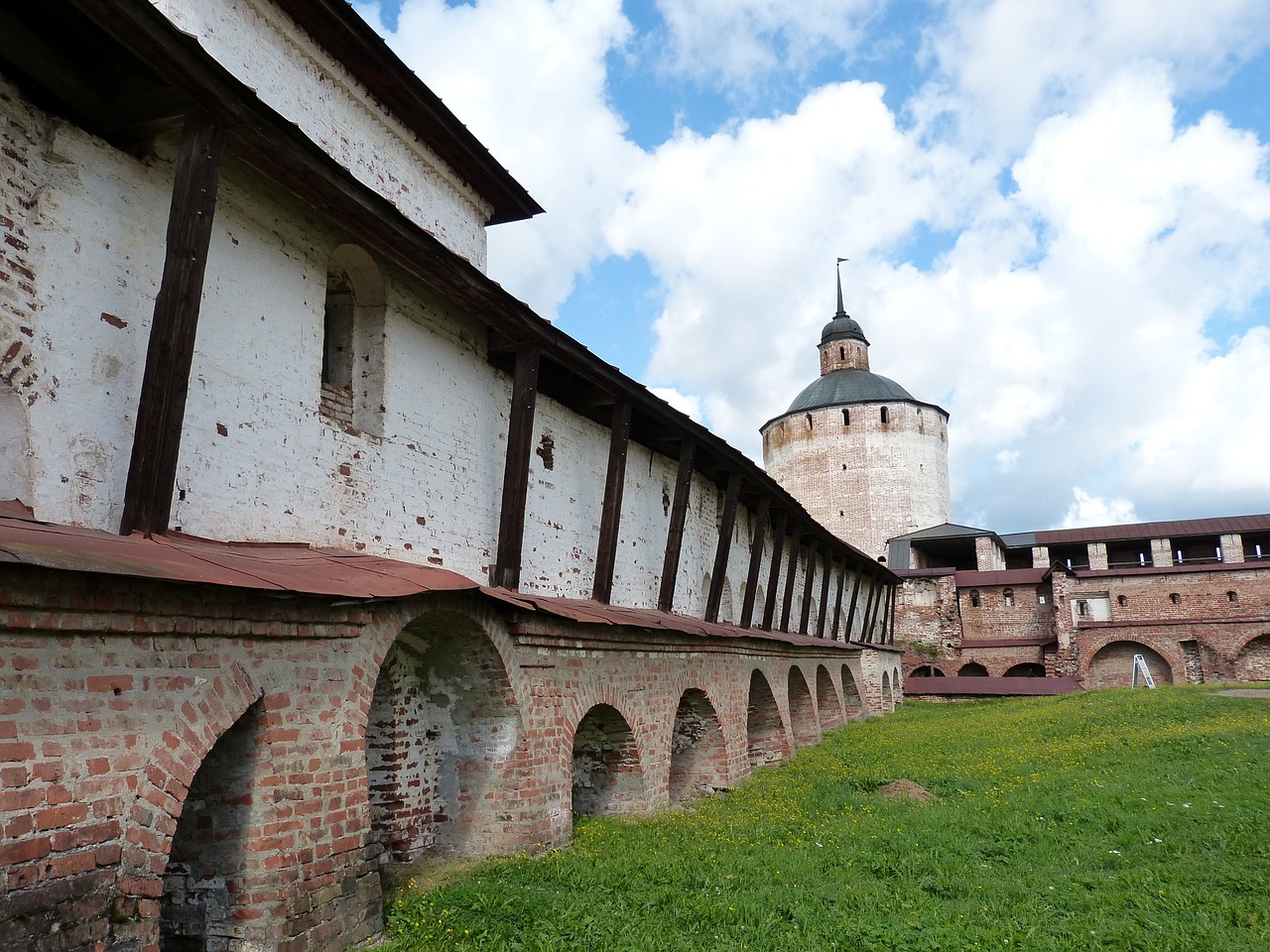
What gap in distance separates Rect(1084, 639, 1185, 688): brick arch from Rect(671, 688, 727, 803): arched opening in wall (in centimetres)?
2586

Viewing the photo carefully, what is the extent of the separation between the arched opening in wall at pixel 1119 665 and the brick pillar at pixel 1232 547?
7414 mm

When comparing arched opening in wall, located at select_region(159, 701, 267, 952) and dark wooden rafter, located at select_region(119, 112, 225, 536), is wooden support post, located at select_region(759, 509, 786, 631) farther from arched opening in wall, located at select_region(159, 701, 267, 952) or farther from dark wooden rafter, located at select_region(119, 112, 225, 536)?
dark wooden rafter, located at select_region(119, 112, 225, 536)

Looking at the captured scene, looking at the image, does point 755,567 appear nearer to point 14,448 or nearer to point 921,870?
point 921,870

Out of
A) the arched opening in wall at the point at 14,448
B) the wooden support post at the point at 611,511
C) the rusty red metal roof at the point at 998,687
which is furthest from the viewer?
the rusty red metal roof at the point at 998,687

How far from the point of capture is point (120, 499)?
5.19m

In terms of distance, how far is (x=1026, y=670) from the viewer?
35.5m

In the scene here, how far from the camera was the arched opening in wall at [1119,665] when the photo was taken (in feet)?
103

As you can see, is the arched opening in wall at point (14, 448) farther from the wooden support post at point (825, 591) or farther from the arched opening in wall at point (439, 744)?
the wooden support post at point (825, 591)

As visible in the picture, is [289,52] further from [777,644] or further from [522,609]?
[777,644]

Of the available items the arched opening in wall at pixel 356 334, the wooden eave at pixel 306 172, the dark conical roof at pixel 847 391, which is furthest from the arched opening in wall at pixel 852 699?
the dark conical roof at pixel 847 391

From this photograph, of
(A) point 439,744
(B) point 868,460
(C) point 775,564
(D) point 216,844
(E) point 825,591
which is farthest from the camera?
(B) point 868,460

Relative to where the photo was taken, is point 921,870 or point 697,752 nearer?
point 921,870

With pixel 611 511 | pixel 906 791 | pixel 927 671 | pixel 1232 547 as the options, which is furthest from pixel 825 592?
pixel 1232 547

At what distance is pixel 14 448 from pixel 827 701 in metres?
17.5
